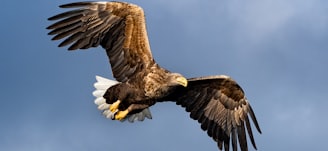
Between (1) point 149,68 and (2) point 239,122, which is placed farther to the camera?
(2) point 239,122

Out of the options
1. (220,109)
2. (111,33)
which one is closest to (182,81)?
(111,33)

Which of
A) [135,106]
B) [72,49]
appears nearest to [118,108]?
[135,106]

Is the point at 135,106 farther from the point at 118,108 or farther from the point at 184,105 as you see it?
the point at 184,105

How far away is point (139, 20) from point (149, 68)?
0.74m

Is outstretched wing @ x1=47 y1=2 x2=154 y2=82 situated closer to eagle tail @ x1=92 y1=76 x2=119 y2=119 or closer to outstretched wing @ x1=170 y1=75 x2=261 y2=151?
eagle tail @ x1=92 y1=76 x2=119 y2=119

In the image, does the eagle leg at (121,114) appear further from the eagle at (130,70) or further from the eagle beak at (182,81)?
the eagle beak at (182,81)

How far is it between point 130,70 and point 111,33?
640 mm

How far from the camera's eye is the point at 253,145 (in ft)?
47.2

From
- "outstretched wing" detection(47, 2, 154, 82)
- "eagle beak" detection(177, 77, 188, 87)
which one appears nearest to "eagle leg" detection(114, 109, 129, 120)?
A: "outstretched wing" detection(47, 2, 154, 82)

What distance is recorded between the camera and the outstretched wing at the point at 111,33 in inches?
530

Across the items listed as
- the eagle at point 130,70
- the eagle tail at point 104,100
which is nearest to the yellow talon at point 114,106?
the eagle at point 130,70

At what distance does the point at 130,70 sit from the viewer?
13.6 metres

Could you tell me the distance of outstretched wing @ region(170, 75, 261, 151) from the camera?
14398 mm

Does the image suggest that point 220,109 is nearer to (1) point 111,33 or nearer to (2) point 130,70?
(2) point 130,70
